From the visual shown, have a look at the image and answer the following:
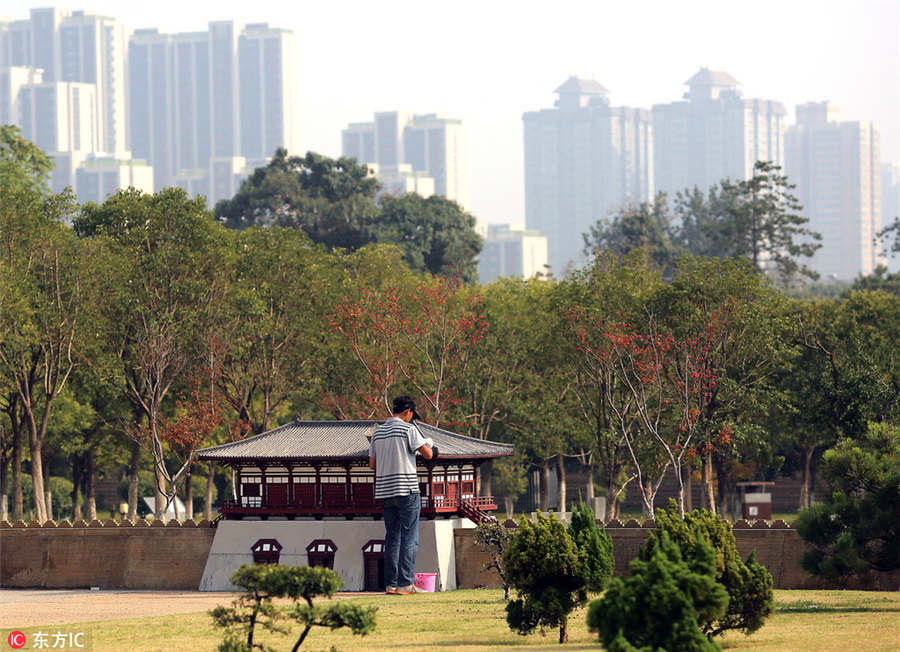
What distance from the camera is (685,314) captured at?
200 feet

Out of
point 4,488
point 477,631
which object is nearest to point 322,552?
point 477,631

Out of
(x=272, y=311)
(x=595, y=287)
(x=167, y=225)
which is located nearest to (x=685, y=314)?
(x=595, y=287)

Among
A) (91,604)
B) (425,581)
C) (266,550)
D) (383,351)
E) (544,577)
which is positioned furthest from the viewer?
(383,351)

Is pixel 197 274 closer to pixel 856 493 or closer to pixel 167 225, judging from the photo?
pixel 167 225

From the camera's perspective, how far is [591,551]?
3077cm

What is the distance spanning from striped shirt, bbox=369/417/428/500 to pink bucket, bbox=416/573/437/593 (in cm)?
508

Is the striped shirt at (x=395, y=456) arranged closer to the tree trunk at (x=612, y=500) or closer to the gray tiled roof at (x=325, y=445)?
the gray tiled roof at (x=325, y=445)

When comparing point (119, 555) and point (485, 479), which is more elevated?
point (485, 479)

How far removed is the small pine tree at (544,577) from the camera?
98.3ft

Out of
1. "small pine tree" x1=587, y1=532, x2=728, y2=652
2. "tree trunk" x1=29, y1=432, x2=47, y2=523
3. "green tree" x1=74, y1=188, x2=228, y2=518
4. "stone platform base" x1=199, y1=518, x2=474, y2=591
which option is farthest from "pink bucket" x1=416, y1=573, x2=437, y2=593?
"small pine tree" x1=587, y1=532, x2=728, y2=652

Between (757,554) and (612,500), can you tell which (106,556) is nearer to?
(612,500)

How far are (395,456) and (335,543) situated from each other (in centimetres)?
897

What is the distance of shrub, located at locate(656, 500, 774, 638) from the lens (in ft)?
89.8

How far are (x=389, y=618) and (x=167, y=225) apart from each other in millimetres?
32077
